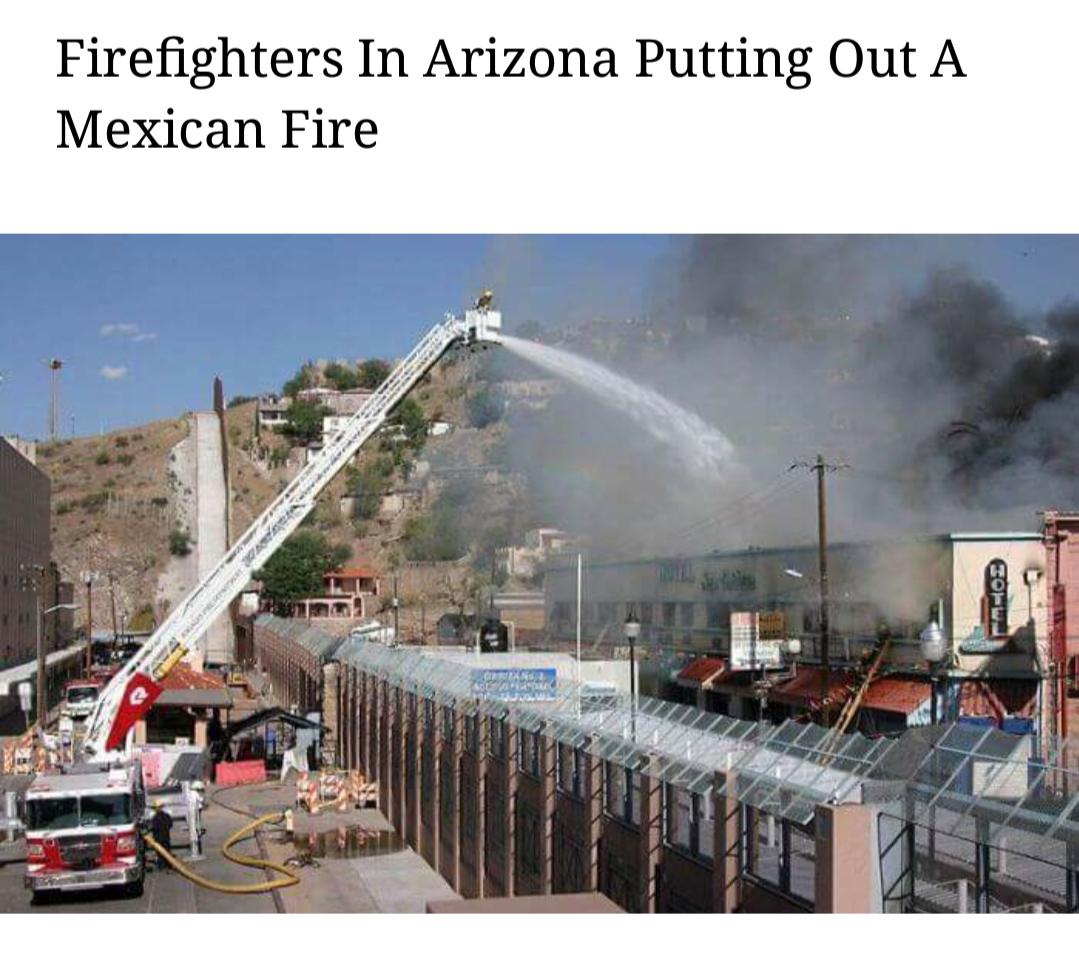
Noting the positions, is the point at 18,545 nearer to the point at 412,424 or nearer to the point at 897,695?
the point at 897,695

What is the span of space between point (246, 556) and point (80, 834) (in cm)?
1554

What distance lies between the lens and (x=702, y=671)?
43875 millimetres

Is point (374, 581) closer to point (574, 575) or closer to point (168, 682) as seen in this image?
point (574, 575)

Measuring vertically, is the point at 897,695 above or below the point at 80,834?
above

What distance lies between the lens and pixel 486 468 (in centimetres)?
13938

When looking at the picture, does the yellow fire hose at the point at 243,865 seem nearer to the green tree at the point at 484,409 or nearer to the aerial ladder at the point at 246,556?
the aerial ladder at the point at 246,556

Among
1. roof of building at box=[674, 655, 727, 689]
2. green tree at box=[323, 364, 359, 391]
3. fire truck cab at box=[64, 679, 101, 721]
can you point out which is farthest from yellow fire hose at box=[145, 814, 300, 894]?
green tree at box=[323, 364, 359, 391]

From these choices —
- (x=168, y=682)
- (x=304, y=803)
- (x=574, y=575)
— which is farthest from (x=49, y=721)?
(x=304, y=803)

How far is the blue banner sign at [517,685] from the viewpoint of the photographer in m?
23.4

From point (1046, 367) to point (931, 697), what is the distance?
22.5 meters

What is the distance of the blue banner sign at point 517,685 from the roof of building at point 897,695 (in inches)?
494

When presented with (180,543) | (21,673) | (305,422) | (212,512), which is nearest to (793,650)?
(21,673)

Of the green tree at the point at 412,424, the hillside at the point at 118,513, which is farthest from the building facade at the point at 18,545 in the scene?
the green tree at the point at 412,424

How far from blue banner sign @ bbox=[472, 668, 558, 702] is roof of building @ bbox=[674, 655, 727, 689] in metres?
18.2
